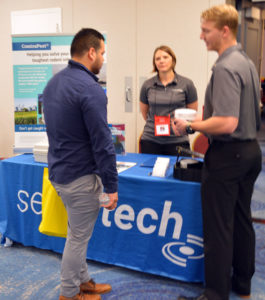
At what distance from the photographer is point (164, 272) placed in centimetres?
215

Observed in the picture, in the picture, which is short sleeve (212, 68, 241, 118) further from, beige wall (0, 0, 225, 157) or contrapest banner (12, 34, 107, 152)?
beige wall (0, 0, 225, 157)

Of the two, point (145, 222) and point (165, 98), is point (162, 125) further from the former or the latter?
point (145, 222)

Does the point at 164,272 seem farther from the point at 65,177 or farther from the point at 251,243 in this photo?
the point at 65,177

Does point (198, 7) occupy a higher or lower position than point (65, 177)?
higher

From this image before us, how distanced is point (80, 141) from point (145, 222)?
2.57 ft

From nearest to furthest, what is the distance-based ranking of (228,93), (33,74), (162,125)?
(228,93) → (162,125) → (33,74)

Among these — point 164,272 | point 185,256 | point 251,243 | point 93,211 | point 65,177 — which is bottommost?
point 164,272

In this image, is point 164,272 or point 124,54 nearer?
point 164,272

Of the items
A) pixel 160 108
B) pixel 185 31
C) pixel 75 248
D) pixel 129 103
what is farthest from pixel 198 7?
pixel 75 248

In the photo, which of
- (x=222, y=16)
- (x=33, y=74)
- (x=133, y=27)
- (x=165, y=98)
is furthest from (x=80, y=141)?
(x=133, y=27)

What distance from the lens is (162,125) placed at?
→ 98.6 inches

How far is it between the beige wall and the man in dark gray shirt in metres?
2.39

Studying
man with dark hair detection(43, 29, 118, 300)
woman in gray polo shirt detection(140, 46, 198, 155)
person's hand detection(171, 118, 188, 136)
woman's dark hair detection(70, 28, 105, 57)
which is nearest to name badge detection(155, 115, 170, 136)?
woman in gray polo shirt detection(140, 46, 198, 155)

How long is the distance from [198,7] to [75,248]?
10.3 feet
